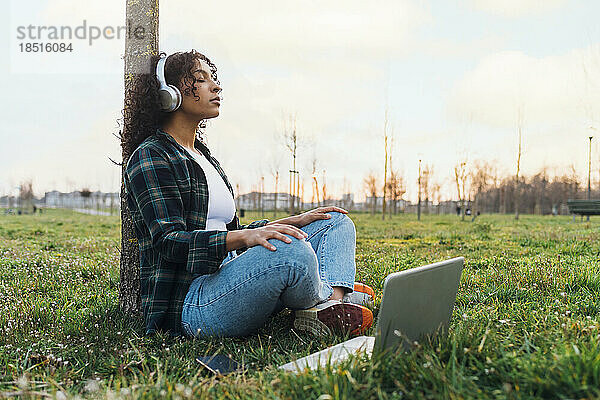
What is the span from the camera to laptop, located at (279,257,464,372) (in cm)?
190

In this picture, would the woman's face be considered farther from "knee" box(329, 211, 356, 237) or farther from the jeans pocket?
the jeans pocket

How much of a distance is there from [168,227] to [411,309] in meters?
1.29

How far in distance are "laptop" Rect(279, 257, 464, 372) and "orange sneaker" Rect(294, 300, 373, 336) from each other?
0.34 m

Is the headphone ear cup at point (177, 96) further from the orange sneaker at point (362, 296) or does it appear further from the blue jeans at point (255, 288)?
the orange sneaker at point (362, 296)

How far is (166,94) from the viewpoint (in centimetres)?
292

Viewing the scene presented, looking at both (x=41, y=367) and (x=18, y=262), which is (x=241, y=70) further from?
(x=41, y=367)

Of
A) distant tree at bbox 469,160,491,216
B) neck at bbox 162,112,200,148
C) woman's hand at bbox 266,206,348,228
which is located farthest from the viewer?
distant tree at bbox 469,160,491,216

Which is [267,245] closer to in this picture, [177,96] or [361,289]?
[177,96]

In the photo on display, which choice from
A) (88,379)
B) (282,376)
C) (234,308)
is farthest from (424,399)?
(88,379)

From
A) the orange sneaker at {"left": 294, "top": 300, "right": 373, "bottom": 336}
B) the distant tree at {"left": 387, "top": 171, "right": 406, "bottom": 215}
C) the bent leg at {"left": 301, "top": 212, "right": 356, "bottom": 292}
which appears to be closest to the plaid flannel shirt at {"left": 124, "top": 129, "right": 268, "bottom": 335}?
the orange sneaker at {"left": 294, "top": 300, "right": 373, "bottom": 336}

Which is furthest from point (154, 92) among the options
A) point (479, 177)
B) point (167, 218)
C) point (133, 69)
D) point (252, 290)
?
point (479, 177)

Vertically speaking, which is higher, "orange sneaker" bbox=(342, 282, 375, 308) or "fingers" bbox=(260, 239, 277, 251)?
"fingers" bbox=(260, 239, 277, 251)

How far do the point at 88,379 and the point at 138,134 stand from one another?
1448 mm

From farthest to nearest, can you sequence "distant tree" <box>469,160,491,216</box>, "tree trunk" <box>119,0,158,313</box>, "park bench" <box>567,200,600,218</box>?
"distant tree" <box>469,160,491,216</box>, "park bench" <box>567,200,600,218</box>, "tree trunk" <box>119,0,158,313</box>
